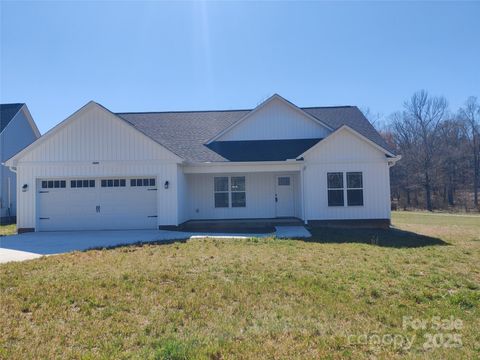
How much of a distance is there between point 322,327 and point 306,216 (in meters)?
10.2

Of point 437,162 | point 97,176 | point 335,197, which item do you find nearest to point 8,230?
point 97,176

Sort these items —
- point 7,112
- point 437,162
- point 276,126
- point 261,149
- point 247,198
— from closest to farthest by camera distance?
1. point 261,149
2. point 247,198
3. point 276,126
4. point 7,112
5. point 437,162

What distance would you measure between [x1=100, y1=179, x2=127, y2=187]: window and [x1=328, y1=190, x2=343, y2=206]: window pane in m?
8.54

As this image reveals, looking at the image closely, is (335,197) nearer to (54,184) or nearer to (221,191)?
(221,191)

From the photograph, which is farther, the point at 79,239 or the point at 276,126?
the point at 276,126

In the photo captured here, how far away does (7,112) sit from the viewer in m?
21.4

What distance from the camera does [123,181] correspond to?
14.1m

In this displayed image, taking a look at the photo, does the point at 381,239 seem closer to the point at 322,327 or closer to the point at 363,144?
the point at 363,144

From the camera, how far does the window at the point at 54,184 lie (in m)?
14.1

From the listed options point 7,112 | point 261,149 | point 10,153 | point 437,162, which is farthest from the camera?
point 437,162

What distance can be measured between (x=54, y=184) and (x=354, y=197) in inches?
490

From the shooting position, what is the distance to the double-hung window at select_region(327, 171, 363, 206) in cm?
1420

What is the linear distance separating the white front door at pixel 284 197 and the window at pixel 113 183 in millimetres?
6899

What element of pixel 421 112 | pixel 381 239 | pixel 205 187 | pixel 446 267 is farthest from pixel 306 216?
pixel 421 112
